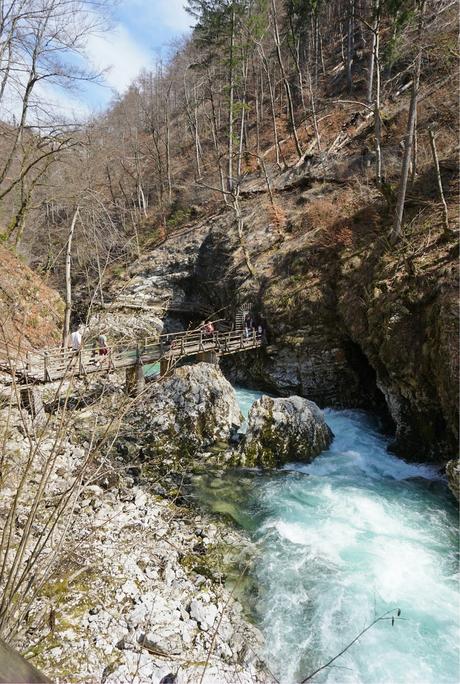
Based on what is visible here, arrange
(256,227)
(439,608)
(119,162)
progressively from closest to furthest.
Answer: (439,608) < (256,227) < (119,162)

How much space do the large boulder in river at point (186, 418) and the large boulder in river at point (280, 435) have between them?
3.41 ft

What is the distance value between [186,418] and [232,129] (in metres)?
21.6

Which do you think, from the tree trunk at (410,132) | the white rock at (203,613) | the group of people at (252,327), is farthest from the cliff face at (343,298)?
the white rock at (203,613)

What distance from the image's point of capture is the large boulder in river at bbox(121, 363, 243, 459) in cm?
1089

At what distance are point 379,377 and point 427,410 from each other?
2072mm

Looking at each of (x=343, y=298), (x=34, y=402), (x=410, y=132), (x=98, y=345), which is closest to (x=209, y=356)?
(x=343, y=298)

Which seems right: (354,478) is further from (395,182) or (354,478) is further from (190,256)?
(190,256)

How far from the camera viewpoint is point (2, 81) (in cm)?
984

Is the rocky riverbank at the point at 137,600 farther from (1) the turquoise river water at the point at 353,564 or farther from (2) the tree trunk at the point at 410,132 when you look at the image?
(2) the tree trunk at the point at 410,132

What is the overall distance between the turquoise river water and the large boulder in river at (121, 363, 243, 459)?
5.52 feet

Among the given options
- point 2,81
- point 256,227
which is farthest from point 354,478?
point 256,227

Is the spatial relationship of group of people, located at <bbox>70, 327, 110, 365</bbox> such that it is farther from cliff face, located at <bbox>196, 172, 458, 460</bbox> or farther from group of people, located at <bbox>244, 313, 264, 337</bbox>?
cliff face, located at <bbox>196, 172, 458, 460</bbox>

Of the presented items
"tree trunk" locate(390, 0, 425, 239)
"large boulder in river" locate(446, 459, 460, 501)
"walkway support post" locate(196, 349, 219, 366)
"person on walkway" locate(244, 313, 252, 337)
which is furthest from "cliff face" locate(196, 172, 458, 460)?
"walkway support post" locate(196, 349, 219, 366)

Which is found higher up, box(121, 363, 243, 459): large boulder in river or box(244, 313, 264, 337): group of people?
box(244, 313, 264, 337): group of people
